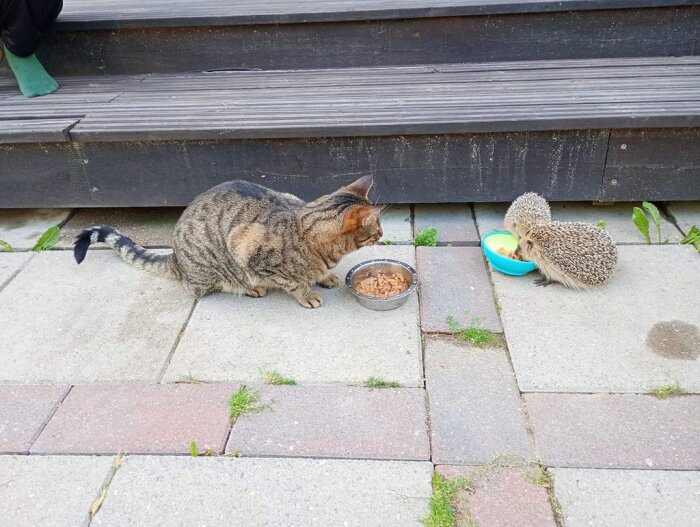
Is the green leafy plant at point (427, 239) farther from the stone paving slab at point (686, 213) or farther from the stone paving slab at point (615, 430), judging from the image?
the stone paving slab at point (686, 213)

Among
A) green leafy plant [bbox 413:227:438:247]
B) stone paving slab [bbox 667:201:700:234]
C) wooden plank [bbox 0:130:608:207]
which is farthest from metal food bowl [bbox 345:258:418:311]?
stone paving slab [bbox 667:201:700:234]

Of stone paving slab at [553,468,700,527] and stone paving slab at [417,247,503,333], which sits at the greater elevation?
stone paving slab at [417,247,503,333]

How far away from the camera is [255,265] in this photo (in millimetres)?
2893

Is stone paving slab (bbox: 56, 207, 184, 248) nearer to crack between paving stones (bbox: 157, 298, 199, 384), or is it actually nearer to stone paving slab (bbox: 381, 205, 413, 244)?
crack between paving stones (bbox: 157, 298, 199, 384)

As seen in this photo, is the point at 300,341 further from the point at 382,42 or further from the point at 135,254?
the point at 382,42

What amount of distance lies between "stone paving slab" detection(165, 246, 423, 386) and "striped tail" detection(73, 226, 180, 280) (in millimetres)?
355

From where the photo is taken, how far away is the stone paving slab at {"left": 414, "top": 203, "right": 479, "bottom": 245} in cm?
360

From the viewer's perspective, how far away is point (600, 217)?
3.74 metres

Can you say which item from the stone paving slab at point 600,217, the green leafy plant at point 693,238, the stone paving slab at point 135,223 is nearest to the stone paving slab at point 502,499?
the stone paving slab at point 600,217

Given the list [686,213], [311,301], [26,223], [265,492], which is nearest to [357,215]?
[311,301]

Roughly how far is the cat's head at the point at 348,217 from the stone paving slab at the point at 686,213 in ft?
7.21

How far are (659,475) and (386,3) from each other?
3759 mm

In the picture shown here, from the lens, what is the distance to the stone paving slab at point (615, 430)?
212 centimetres

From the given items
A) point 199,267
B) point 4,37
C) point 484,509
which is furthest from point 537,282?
point 4,37
